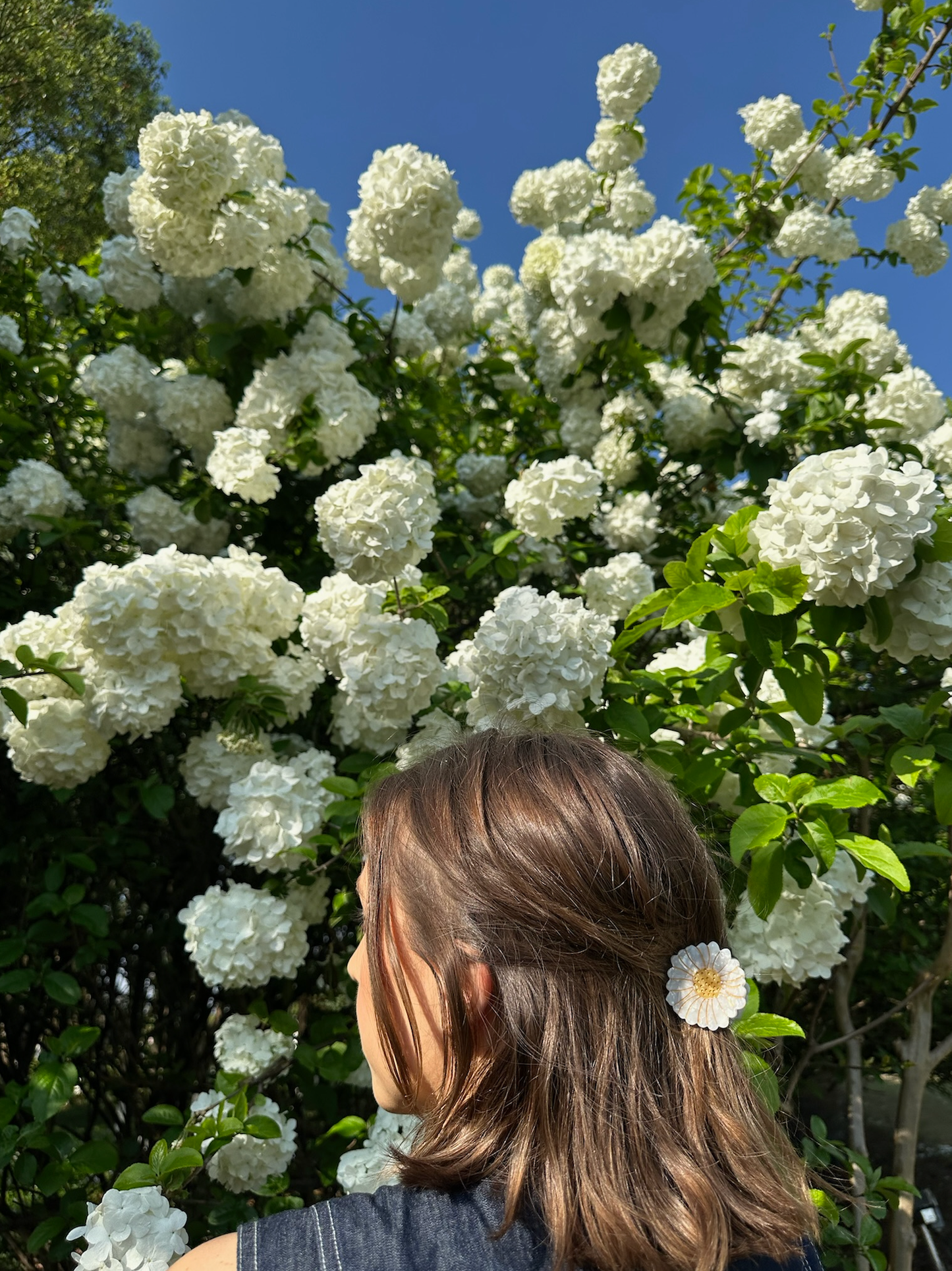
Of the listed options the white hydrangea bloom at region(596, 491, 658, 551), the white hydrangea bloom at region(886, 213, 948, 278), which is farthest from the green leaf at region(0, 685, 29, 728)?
the white hydrangea bloom at region(886, 213, 948, 278)

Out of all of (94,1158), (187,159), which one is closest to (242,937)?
(94,1158)

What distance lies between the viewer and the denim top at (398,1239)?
0.83m

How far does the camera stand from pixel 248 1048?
2020 mm

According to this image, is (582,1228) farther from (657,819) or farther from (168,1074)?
(168,1074)

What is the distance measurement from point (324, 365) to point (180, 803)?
1.60 m

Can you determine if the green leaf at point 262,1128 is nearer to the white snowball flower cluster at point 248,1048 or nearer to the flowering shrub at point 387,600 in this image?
the flowering shrub at point 387,600

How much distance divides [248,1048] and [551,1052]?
1.39 m

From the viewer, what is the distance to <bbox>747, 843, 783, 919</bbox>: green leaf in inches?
54.4

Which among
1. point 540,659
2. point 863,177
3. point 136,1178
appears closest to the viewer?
point 136,1178

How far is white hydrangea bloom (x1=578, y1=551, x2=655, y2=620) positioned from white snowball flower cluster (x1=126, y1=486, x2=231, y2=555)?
140cm

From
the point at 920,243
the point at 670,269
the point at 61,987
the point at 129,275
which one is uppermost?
the point at 920,243

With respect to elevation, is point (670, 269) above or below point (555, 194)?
below

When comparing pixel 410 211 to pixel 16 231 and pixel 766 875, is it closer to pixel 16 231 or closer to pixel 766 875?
pixel 16 231

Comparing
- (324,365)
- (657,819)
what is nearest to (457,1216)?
(657,819)
